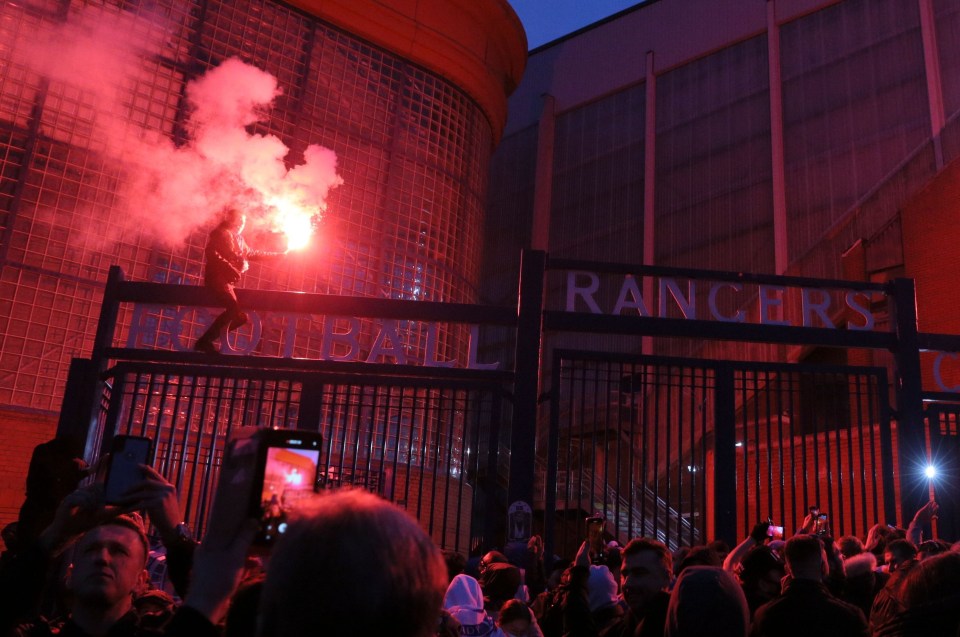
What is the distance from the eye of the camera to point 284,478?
6.61 ft

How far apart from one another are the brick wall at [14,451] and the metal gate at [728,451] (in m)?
8.86

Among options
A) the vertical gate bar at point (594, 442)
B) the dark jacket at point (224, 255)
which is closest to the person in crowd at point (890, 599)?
the vertical gate bar at point (594, 442)

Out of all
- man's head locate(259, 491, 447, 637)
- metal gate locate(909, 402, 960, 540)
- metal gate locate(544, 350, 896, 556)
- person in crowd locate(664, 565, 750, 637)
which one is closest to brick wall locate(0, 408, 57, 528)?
metal gate locate(544, 350, 896, 556)

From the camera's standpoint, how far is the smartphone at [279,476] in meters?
1.89

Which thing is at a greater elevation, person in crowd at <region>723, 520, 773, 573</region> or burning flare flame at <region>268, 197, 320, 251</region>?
burning flare flame at <region>268, 197, 320, 251</region>

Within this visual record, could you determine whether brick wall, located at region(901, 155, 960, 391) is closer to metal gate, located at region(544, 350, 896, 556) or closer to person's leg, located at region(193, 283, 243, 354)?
metal gate, located at region(544, 350, 896, 556)

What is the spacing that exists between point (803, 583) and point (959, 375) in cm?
1423

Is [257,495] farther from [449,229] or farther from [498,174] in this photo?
[498,174]

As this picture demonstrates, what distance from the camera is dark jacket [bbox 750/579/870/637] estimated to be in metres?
3.50

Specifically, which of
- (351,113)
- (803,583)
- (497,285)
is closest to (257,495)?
(803,583)

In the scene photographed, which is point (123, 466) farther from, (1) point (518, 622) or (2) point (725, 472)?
(2) point (725, 472)

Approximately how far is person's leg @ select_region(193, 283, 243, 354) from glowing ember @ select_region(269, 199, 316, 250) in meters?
6.42

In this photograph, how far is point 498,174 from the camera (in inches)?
1167

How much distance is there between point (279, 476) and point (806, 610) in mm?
2554
